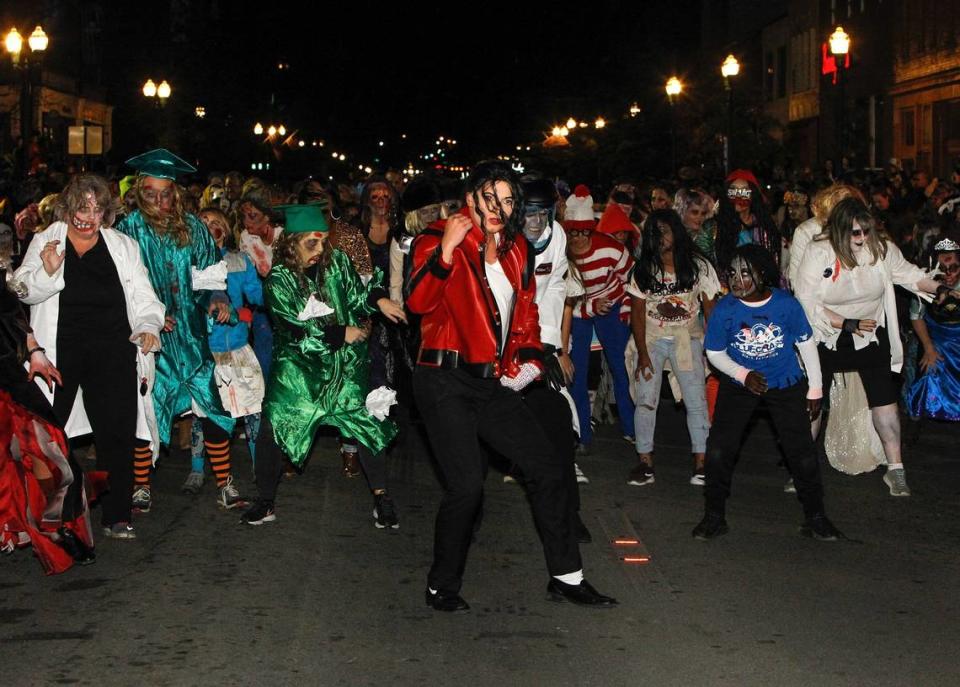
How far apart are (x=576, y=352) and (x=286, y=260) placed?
9.94 feet

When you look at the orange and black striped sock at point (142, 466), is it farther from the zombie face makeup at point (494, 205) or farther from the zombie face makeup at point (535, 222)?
the zombie face makeup at point (494, 205)

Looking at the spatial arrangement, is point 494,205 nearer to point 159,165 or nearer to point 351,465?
point 159,165

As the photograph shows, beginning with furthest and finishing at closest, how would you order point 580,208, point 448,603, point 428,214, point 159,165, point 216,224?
point 580,208
point 216,224
point 428,214
point 159,165
point 448,603

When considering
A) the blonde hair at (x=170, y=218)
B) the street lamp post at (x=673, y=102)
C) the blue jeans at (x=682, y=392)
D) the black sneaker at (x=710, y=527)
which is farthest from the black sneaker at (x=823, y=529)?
the street lamp post at (x=673, y=102)

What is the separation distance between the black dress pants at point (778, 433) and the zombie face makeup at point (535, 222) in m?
1.47

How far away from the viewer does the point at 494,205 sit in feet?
21.3

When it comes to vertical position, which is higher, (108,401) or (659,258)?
(659,258)

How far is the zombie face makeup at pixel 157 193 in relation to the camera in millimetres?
8758

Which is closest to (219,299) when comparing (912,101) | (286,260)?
(286,260)

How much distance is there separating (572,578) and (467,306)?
1324mm

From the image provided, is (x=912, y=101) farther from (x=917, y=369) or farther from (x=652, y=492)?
(x=652, y=492)

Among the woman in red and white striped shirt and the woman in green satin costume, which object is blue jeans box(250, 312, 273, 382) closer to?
the woman in red and white striped shirt

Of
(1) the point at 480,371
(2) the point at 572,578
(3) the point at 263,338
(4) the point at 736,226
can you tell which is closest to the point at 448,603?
(2) the point at 572,578

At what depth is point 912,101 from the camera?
3997 centimetres
